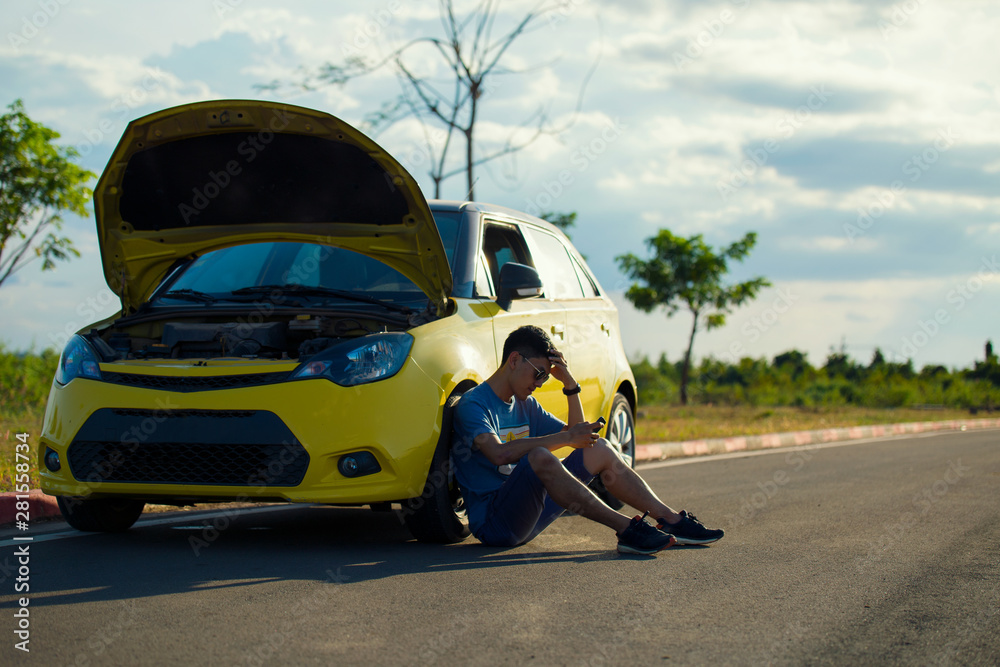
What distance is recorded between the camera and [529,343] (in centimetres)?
494

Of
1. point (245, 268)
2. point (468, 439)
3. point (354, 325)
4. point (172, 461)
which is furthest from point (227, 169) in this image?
point (468, 439)

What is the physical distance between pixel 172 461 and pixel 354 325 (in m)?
1.08

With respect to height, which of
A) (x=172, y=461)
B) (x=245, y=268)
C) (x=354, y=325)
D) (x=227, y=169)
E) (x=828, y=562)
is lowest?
(x=828, y=562)

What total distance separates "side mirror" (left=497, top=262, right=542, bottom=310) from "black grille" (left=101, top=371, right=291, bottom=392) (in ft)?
4.42

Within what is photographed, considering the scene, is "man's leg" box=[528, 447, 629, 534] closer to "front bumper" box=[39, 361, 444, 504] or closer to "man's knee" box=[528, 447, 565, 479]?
"man's knee" box=[528, 447, 565, 479]

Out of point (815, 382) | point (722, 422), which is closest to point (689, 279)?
point (722, 422)

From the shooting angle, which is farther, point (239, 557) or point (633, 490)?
point (633, 490)

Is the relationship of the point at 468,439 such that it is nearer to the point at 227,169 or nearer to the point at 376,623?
the point at 376,623

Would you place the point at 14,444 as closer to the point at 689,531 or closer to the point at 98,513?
the point at 98,513

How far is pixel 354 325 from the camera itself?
197 inches

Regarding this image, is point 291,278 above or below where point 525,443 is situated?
above

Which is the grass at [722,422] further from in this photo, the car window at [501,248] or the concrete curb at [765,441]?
the car window at [501,248]

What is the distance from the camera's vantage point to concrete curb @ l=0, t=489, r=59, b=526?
548 cm

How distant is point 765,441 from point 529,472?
32.2 ft
